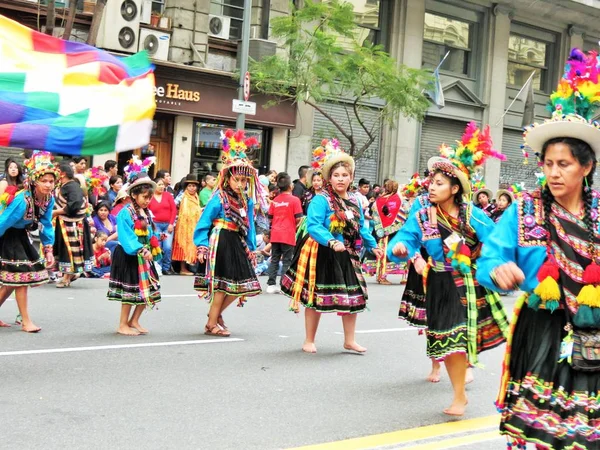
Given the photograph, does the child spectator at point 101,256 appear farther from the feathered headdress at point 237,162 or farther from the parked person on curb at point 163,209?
the feathered headdress at point 237,162

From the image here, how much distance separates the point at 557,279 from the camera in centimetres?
447

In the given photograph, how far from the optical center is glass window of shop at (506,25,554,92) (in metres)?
32.3

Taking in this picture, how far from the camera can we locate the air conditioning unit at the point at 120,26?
21.5m

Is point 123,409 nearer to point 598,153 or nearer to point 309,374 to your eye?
point 309,374

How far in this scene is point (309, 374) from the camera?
8328 mm

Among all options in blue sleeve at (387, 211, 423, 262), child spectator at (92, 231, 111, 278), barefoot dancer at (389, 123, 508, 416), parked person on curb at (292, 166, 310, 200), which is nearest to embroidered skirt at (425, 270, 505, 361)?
barefoot dancer at (389, 123, 508, 416)

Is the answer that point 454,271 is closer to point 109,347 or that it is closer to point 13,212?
point 109,347

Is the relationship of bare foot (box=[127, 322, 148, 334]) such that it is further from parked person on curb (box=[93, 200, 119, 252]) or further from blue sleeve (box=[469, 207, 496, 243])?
parked person on curb (box=[93, 200, 119, 252])

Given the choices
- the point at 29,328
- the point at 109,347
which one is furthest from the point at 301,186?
the point at 109,347

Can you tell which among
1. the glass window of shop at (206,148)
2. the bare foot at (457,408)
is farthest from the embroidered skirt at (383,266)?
the bare foot at (457,408)

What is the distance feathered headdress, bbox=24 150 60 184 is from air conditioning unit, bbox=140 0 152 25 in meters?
12.8

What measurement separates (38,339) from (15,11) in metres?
12.2

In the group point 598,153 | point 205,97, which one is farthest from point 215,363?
point 205,97

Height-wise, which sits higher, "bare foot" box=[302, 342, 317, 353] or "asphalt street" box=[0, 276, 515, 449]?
"bare foot" box=[302, 342, 317, 353]
